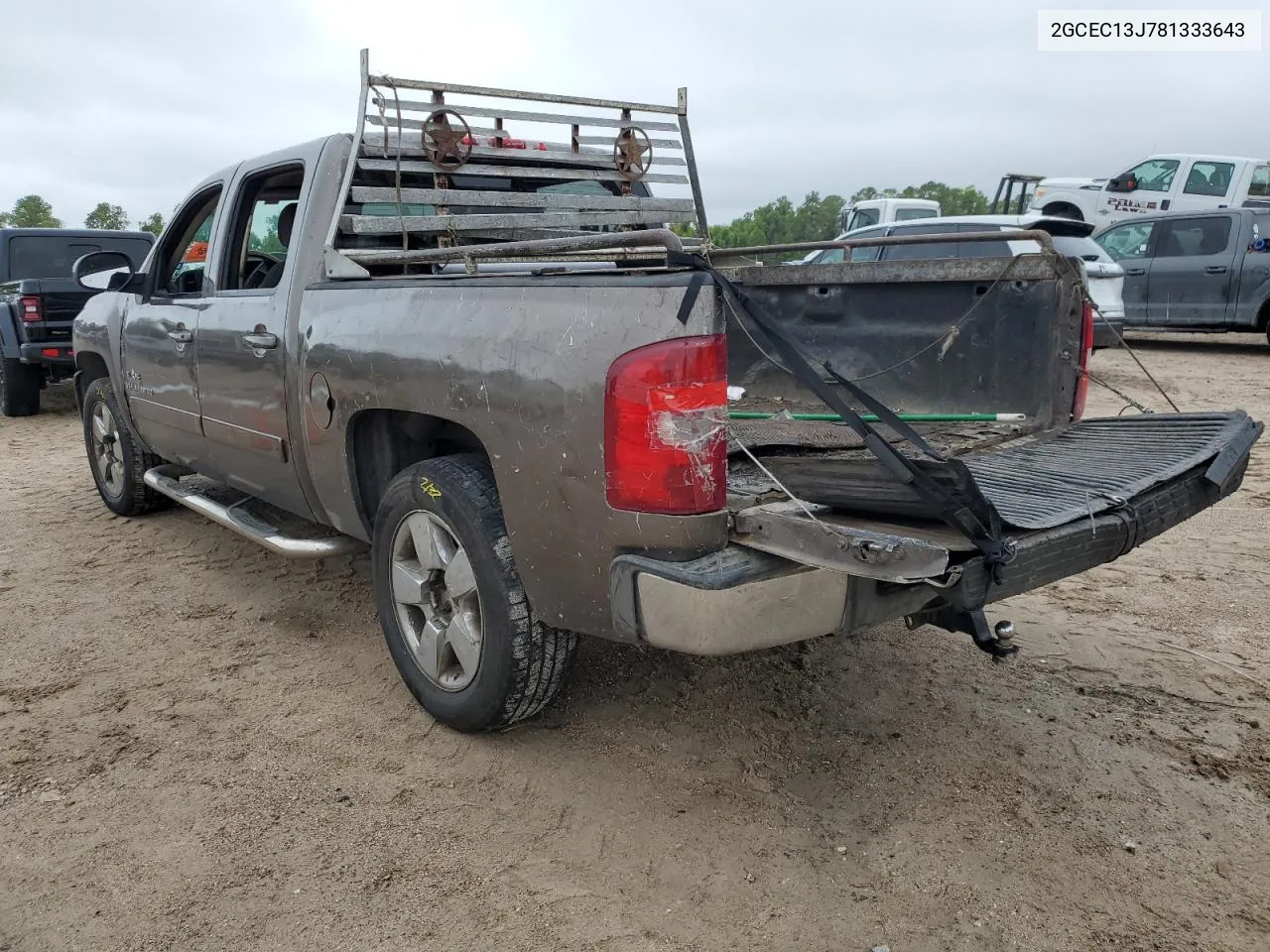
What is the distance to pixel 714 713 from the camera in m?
3.25

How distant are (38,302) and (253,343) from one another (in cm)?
752

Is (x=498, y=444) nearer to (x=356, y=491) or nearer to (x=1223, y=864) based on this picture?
(x=356, y=491)

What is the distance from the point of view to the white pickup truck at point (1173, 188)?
14.4 metres

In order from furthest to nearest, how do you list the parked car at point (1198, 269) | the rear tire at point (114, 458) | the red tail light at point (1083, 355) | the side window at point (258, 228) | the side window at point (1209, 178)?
the side window at point (1209, 178)
the parked car at point (1198, 269)
the rear tire at point (114, 458)
the side window at point (258, 228)
the red tail light at point (1083, 355)

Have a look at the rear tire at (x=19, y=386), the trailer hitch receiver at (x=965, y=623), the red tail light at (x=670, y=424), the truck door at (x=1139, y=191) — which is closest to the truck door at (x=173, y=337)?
the red tail light at (x=670, y=424)

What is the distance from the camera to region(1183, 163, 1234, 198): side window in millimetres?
14484

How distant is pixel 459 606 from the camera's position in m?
2.93

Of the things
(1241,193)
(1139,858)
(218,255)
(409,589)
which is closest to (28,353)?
(218,255)

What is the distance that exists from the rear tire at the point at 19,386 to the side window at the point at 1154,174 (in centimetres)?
1529

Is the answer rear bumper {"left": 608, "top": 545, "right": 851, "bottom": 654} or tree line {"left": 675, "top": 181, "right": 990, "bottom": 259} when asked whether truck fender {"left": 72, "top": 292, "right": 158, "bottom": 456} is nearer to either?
rear bumper {"left": 608, "top": 545, "right": 851, "bottom": 654}

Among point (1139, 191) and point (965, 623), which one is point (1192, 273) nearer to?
point (1139, 191)

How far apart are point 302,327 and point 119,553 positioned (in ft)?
8.00

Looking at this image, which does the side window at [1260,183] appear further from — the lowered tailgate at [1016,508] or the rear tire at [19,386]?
the rear tire at [19,386]

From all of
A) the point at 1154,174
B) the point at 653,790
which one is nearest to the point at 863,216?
the point at 1154,174
